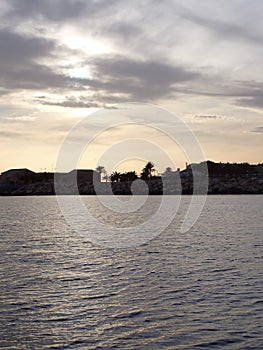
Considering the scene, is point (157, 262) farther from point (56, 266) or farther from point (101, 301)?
point (101, 301)

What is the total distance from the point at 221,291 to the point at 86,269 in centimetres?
1294

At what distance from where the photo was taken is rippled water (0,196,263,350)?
76.0 ft

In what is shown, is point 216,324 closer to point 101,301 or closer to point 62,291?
point 101,301

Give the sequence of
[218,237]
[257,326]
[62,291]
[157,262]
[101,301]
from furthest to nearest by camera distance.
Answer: [218,237] → [157,262] → [62,291] → [101,301] → [257,326]

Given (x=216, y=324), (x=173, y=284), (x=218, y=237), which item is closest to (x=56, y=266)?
(x=173, y=284)

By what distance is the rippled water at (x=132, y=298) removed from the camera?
23156mm

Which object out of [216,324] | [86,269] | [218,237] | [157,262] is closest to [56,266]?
[86,269]

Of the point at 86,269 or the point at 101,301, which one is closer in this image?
the point at 101,301

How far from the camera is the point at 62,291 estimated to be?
32.8 meters

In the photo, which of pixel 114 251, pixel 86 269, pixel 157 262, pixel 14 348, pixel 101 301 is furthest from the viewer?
pixel 114 251

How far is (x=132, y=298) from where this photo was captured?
3066 centimetres

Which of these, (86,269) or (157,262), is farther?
(157,262)

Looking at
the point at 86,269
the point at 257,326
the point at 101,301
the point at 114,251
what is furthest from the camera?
the point at 114,251

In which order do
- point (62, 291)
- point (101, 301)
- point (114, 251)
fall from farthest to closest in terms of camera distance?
point (114, 251) → point (62, 291) → point (101, 301)
